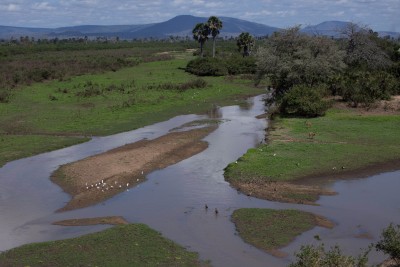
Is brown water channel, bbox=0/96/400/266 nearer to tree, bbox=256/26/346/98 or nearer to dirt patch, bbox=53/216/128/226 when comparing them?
dirt patch, bbox=53/216/128/226

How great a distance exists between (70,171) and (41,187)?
2366mm

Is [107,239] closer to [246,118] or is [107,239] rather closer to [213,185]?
[213,185]

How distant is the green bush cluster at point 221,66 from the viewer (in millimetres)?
67181

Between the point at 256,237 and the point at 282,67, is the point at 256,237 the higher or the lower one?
the lower one

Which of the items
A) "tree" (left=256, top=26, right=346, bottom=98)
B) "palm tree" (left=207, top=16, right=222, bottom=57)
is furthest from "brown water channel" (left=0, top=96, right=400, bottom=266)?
"palm tree" (left=207, top=16, right=222, bottom=57)

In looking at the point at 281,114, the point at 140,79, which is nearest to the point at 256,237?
the point at 281,114

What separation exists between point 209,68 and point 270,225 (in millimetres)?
50069

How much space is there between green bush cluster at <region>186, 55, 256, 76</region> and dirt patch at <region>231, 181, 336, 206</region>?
145 feet

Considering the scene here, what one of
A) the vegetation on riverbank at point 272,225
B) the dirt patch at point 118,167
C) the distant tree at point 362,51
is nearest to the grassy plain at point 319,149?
the vegetation on riverbank at point 272,225

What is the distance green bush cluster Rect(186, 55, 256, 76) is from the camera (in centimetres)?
6718

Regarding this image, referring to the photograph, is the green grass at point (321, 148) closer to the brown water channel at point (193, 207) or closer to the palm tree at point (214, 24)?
the brown water channel at point (193, 207)

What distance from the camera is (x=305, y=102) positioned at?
128 feet

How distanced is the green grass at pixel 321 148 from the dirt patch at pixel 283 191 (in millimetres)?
646

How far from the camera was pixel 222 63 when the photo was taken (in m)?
68.8
